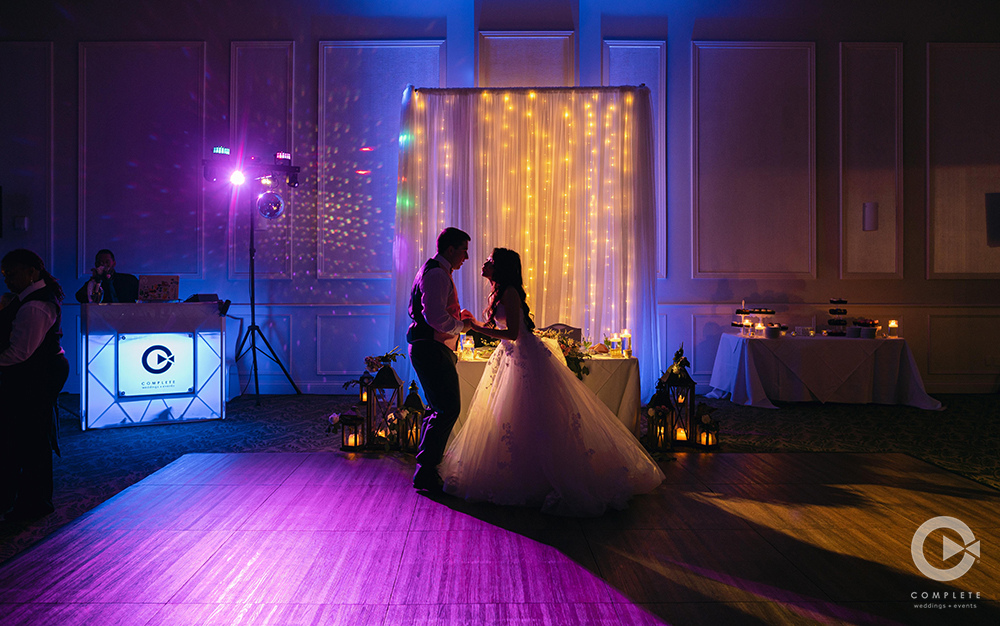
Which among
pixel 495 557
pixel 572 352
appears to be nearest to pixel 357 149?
pixel 572 352

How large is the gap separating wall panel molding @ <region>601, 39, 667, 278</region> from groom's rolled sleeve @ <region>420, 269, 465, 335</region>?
3.96 m

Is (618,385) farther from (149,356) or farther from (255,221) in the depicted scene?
(255,221)

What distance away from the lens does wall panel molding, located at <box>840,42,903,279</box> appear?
6.30m

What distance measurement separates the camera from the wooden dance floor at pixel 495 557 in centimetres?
196

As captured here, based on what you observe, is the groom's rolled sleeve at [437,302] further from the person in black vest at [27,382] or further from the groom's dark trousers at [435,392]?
the person in black vest at [27,382]

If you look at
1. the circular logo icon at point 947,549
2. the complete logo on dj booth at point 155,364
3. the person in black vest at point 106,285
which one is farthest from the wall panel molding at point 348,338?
the circular logo icon at point 947,549

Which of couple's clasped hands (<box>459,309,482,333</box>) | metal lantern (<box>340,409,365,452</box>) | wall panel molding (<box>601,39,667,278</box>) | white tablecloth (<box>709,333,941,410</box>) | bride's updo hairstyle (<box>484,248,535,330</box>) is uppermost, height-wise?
wall panel molding (<box>601,39,667,278</box>)

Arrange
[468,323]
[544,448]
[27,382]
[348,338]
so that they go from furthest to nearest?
[348,338] → [468,323] → [544,448] → [27,382]

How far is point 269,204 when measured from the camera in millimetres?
6004

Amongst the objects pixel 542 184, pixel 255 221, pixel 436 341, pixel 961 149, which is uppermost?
pixel 961 149

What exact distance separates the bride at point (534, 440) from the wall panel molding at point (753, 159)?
388 centimetres

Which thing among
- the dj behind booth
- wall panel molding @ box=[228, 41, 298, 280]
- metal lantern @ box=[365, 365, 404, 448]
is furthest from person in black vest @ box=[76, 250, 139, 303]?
metal lantern @ box=[365, 365, 404, 448]

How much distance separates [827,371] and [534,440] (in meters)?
4.04

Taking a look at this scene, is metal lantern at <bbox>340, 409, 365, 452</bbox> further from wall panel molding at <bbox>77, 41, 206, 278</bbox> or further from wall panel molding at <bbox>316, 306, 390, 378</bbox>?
wall panel molding at <bbox>77, 41, 206, 278</bbox>
